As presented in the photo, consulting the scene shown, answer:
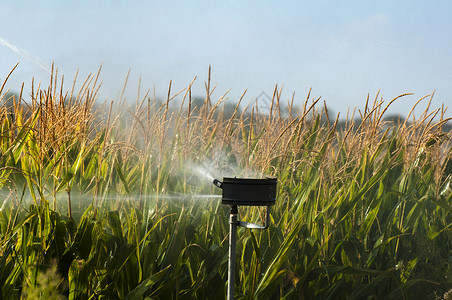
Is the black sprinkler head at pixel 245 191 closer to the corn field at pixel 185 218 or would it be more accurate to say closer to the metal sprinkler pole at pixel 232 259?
the metal sprinkler pole at pixel 232 259

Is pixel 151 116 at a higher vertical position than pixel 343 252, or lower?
higher

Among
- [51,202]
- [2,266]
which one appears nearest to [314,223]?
[51,202]

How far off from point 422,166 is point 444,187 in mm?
353

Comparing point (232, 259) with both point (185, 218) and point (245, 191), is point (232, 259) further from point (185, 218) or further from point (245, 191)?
point (185, 218)

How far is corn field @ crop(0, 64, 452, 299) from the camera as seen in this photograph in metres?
1.65

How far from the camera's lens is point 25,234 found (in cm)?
161

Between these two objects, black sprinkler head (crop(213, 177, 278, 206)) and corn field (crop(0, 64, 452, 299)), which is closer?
black sprinkler head (crop(213, 177, 278, 206))

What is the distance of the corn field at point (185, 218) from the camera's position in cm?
165

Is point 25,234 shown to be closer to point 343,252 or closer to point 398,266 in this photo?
point 343,252

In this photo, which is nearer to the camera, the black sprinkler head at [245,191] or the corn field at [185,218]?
the black sprinkler head at [245,191]

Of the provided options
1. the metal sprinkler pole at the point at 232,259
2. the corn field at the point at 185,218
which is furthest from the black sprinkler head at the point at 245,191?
the corn field at the point at 185,218

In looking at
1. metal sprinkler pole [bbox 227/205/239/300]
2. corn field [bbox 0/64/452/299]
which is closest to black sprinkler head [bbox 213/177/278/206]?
metal sprinkler pole [bbox 227/205/239/300]

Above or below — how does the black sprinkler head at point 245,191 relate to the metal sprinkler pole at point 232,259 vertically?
above

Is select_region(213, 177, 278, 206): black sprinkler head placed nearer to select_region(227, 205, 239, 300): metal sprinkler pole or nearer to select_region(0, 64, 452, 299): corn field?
select_region(227, 205, 239, 300): metal sprinkler pole
